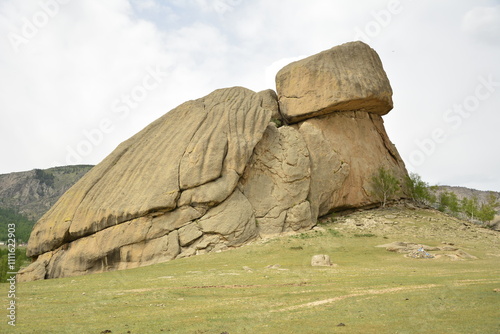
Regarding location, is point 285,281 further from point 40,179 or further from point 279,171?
point 40,179

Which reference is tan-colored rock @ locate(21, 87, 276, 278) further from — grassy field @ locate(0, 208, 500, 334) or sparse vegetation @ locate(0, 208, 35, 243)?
sparse vegetation @ locate(0, 208, 35, 243)

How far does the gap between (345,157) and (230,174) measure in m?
13.6

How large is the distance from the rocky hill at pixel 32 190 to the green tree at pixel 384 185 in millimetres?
114195

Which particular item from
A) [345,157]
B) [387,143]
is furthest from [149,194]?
[387,143]

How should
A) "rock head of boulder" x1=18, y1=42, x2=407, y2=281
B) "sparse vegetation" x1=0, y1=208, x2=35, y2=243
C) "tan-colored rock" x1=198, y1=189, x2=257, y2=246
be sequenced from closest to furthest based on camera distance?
"rock head of boulder" x1=18, y1=42, x2=407, y2=281
"tan-colored rock" x1=198, y1=189, x2=257, y2=246
"sparse vegetation" x1=0, y1=208, x2=35, y2=243

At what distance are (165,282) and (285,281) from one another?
5.43 m

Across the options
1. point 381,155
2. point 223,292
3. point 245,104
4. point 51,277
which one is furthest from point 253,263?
point 381,155

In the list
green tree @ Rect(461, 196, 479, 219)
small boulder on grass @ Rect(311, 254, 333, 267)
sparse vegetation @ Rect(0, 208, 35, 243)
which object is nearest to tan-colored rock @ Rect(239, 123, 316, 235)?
small boulder on grass @ Rect(311, 254, 333, 267)

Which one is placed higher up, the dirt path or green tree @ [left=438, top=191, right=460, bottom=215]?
green tree @ [left=438, top=191, right=460, bottom=215]

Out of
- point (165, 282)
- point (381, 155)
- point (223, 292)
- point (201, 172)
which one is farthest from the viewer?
point (381, 155)

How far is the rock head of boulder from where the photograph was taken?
29188 millimetres

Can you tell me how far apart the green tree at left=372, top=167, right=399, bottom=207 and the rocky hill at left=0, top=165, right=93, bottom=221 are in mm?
114195

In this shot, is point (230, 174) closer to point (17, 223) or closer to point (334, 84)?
point (334, 84)

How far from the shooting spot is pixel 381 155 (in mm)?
43594
